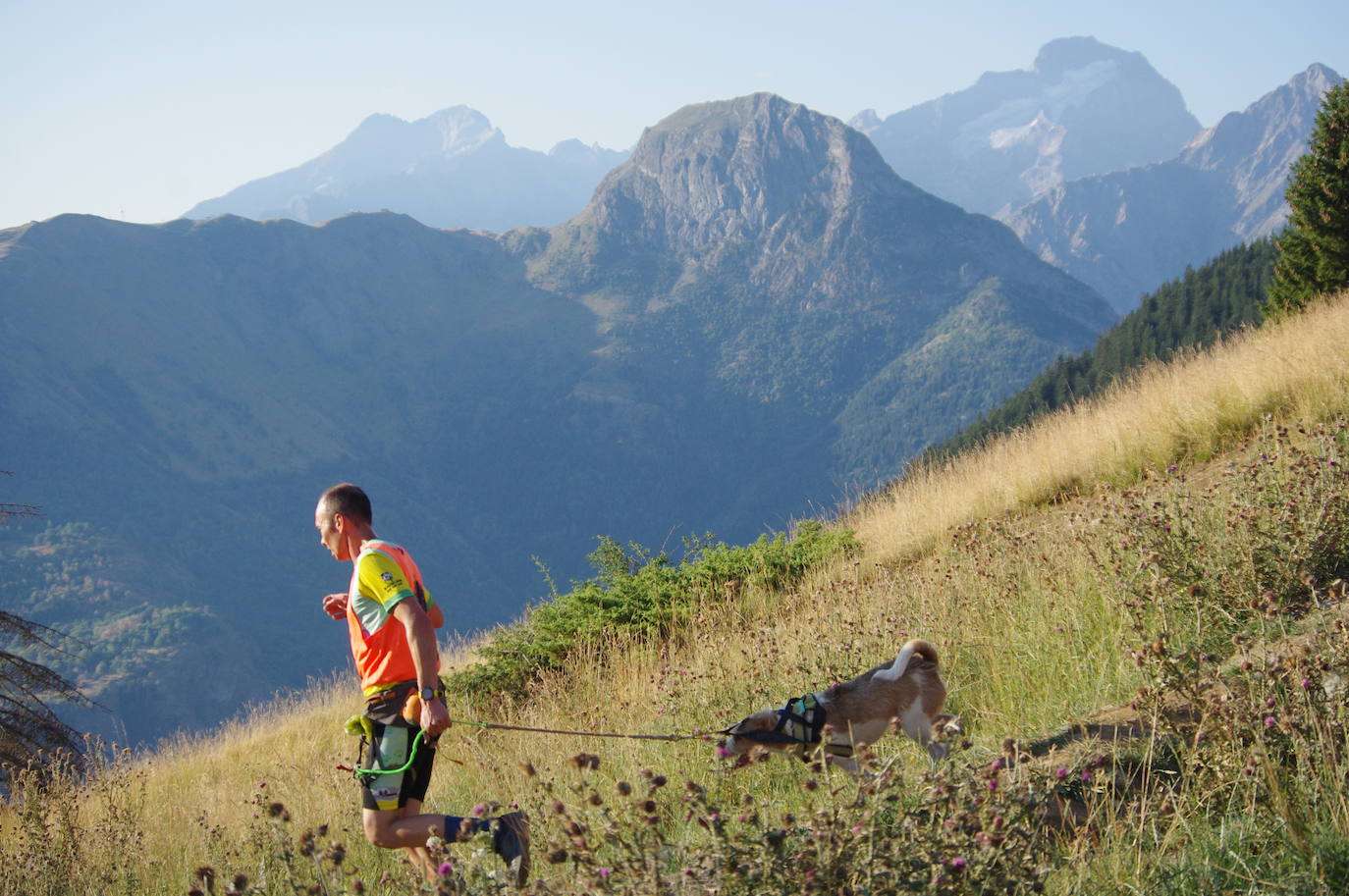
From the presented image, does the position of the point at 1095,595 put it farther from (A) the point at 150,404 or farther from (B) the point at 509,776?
(A) the point at 150,404

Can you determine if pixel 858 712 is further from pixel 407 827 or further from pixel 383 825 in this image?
pixel 383 825

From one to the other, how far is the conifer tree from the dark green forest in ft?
132

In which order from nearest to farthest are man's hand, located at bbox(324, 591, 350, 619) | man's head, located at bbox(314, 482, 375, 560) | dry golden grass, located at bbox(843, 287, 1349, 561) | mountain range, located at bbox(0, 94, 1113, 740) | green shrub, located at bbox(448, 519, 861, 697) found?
1. man's head, located at bbox(314, 482, 375, 560)
2. man's hand, located at bbox(324, 591, 350, 619)
3. dry golden grass, located at bbox(843, 287, 1349, 561)
4. green shrub, located at bbox(448, 519, 861, 697)
5. mountain range, located at bbox(0, 94, 1113, 740)

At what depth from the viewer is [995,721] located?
173 inches

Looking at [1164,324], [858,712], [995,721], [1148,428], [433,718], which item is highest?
[1164,324]

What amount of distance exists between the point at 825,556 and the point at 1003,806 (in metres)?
6.70

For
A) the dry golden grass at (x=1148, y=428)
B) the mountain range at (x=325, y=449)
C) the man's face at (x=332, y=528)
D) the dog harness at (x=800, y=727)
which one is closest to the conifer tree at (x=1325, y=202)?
the dry golden grass at (x=1148, y=428)

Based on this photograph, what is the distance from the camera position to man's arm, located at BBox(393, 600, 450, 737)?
3.62 metres

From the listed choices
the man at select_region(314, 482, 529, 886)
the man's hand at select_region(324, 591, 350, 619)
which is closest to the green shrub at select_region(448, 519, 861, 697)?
the man's hand at select_region(324, 591, 350, 619)

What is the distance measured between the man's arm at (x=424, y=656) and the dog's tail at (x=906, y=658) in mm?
1802

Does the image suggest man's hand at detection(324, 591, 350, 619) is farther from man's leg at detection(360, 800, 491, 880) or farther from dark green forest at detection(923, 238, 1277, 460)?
dark green forest at detection(923, 238, 1277, 460)

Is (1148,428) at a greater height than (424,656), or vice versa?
(1148,428)

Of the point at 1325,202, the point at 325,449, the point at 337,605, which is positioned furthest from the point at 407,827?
the point at 325,449

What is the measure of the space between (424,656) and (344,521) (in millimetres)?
798
